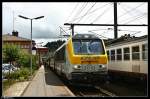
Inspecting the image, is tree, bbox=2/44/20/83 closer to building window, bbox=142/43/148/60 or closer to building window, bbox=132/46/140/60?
building window, bbox=132/46/140/60

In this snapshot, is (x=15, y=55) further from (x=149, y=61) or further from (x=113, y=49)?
(x=149, y=61)

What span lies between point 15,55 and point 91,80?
69.6 feet

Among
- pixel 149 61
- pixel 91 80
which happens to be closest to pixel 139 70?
pixel 149 61

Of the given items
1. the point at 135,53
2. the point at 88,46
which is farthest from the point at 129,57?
the point at 88,46

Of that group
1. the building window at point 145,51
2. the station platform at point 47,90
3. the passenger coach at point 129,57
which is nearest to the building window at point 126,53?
the passenger coach at point 129,57

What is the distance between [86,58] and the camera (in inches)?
904

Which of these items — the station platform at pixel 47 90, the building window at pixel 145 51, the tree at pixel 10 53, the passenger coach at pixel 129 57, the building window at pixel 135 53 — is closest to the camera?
the building window at pixel 145 51

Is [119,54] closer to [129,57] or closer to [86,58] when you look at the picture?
[129,57]

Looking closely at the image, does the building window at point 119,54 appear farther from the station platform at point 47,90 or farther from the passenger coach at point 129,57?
the station platform at point 47,90

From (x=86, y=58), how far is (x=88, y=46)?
1.02m

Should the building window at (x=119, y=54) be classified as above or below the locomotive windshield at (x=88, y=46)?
below

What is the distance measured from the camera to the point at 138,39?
2166 centimetres

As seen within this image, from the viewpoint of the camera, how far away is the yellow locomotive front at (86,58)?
2269 cm

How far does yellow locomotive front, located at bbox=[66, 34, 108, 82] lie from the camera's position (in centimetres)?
2269
